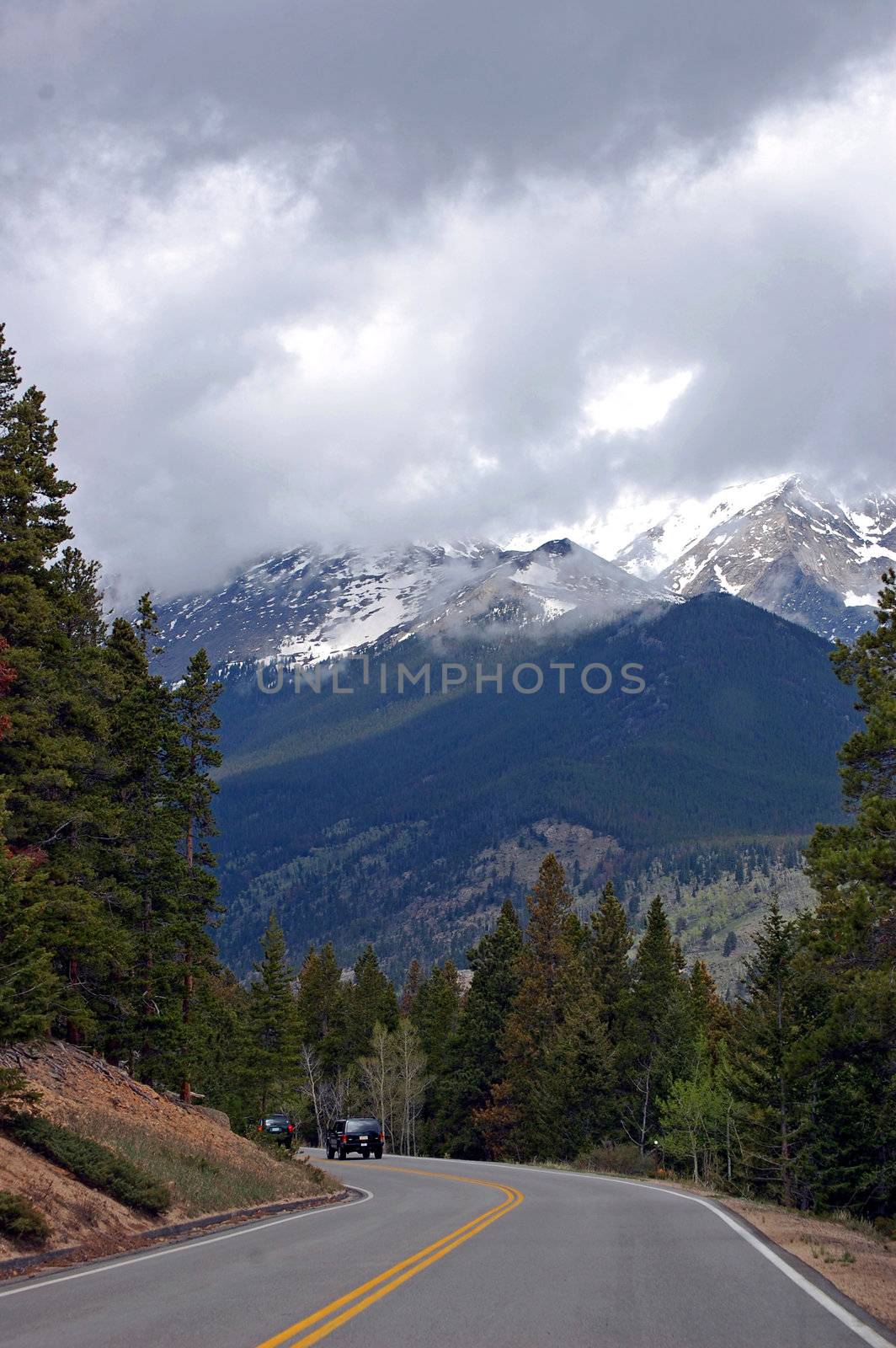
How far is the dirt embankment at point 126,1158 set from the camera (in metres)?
17.1

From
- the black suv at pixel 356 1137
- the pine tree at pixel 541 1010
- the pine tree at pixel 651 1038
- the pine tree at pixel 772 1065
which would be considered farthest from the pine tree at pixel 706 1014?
the pine tree at pixel 772 1065

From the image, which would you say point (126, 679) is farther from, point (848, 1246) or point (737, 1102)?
point (737, 1102)

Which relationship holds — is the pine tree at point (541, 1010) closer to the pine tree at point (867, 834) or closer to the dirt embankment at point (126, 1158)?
the dirt embankment at point (126, 1158)

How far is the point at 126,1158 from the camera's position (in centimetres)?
2177

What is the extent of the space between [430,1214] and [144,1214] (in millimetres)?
6011

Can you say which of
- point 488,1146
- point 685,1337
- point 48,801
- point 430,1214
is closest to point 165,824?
point 48,801

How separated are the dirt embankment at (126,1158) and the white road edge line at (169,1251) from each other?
0.71m

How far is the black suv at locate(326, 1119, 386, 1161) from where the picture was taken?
52844mm

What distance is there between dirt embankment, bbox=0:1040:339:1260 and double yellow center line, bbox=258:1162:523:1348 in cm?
477

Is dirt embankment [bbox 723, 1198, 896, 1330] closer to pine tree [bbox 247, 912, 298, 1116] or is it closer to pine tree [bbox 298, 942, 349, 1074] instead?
pine tree [bbox 247, 912, 298, 1116]

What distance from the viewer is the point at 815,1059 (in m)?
28.7

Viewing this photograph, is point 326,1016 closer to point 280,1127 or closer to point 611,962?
point 611,962

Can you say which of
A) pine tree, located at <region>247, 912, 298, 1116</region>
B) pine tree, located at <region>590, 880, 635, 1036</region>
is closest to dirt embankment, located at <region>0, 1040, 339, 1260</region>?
pine tree, located at <region>590, 880, 635, 1036</region>

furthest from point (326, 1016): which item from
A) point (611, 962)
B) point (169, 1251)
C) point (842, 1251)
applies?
point (842, 1251)
